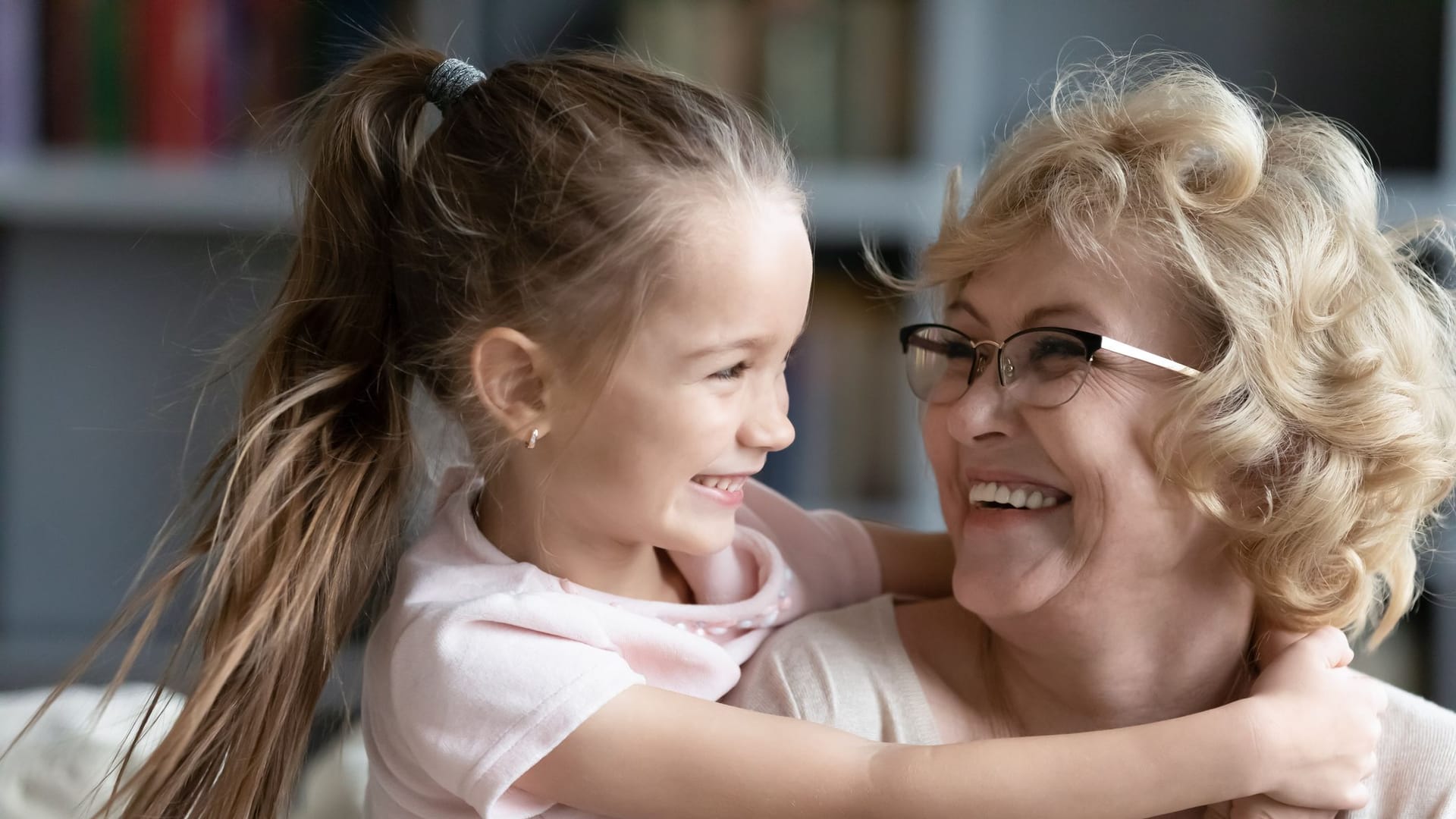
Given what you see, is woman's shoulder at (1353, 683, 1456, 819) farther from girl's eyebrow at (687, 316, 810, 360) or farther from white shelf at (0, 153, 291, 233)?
white shelf at (0, 153, 291, 233)

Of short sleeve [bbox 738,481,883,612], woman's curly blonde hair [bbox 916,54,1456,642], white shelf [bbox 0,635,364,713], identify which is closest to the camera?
woman's curly blonde hair [bbox 916,54,1456,642]

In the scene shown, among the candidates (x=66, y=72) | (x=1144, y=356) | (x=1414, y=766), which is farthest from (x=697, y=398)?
(x=66, y=72)

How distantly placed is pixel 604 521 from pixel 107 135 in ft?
6.31

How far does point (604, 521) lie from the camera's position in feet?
3.92

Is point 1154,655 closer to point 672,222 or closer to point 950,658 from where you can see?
point 950,658

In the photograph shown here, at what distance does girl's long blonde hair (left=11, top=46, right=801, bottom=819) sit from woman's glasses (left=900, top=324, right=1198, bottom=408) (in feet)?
0.78

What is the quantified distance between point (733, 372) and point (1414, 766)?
2.33 feet

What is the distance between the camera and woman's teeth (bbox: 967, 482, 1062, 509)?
1250 millimetres

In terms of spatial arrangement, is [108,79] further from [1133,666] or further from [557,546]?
[1133,666]

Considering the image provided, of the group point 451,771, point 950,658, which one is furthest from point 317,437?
A: point 950,658

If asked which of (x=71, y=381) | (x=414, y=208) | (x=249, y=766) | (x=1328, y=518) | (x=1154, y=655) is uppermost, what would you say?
(x=414, y=208)

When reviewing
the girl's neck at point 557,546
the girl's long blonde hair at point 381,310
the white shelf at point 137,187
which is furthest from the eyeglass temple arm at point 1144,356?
the white shelf at point 137,187

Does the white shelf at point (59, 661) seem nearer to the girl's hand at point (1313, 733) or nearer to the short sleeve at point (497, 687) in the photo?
the short sleeve at point (497, 687)

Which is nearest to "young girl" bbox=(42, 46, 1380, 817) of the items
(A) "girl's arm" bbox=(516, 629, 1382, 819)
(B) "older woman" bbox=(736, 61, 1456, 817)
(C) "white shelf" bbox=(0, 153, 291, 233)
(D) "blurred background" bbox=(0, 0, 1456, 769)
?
(A) "girl's arm" bbox=(516, 629, 1382, 819)
